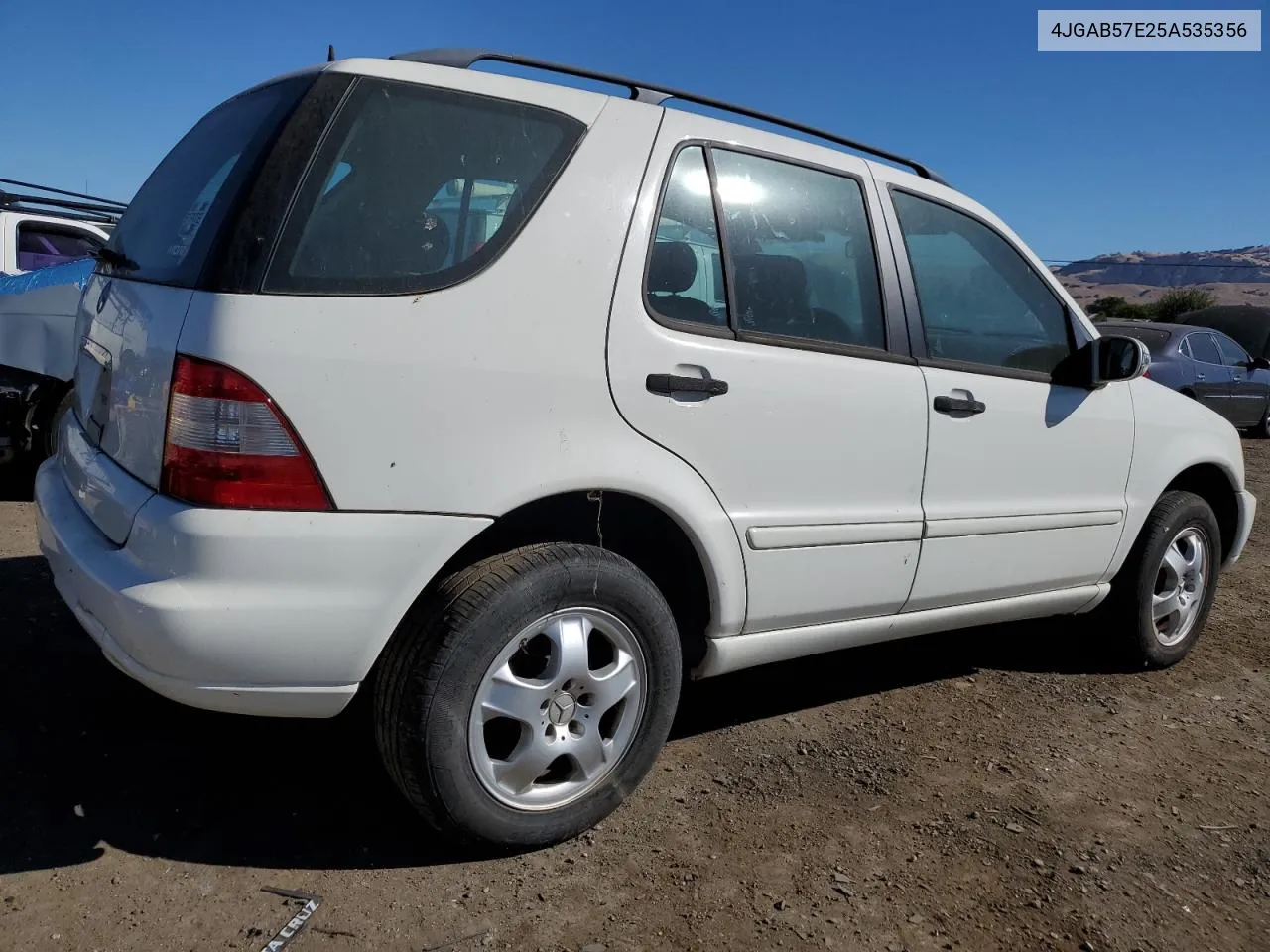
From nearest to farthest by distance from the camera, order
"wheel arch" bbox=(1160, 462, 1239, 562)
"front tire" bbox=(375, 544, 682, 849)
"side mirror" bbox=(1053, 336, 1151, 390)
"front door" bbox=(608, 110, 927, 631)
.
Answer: "front tire" bbox=(375, 544, 682, 849), "front door" bbox=(608, 110, 927, 631), "side mirror" bbox=(1053, 336, 1151, 390), "wheel arch" bbox=(1160, 462, 1239, 562)

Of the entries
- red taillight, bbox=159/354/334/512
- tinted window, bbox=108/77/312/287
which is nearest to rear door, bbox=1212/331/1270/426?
tinted window, bbox=108/77/312/287

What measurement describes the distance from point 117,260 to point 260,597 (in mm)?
1226

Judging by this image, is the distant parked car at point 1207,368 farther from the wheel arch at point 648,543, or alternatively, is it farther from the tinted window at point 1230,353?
the wheel arch at point 648,543

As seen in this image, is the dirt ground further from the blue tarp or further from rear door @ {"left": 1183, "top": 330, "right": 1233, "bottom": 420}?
rear door @ {"left": 1183, "top": 330, "right": 1233, "bottom": 420}

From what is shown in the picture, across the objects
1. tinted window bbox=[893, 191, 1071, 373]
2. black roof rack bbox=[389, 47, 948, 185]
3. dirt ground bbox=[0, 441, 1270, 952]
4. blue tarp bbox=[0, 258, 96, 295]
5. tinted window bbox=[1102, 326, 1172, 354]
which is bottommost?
dirt ground bbox=[0, 441, 1270, 952]

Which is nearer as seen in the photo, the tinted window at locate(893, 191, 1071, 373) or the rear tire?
the tinted window at locate(893, 191, 1071, 373)

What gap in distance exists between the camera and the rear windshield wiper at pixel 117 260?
2.64 meters

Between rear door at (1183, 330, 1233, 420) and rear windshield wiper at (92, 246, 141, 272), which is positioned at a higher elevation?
rear windshield wiper at (92, 246, 141, 272)

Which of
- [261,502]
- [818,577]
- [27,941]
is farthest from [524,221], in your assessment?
[27,941]

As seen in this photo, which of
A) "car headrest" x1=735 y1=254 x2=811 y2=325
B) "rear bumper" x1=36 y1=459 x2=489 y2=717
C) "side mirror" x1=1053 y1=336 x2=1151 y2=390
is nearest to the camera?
"rear bumper" x1=36 y1=459 x2=489 y2=717

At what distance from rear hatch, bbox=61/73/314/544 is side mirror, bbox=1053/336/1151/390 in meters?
2.72

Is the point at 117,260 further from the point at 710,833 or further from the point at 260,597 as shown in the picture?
the point at 710,833

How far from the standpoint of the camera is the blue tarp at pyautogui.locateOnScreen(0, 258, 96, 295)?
5.70m

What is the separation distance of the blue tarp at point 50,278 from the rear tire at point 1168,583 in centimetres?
552
